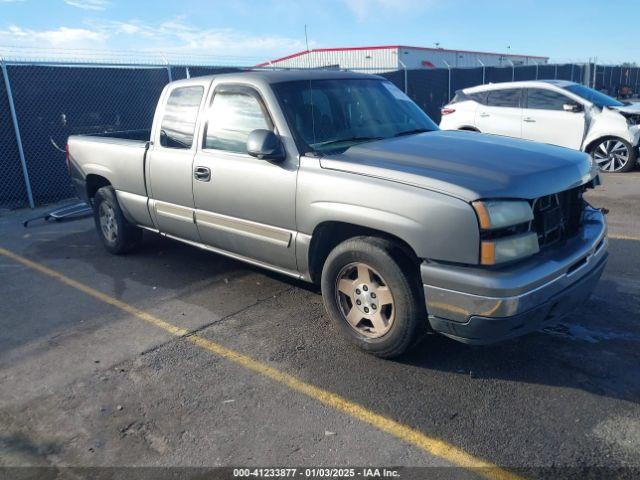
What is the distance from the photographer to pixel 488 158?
3.65 metres

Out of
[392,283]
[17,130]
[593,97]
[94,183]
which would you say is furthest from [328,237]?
[593,97]

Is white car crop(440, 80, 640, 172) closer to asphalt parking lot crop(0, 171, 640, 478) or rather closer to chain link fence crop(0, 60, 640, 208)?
chain link fence crop(0, 60, 640, 208)

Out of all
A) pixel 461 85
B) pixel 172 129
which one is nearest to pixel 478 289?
pixel 172 129

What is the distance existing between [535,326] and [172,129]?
3661 millimetres

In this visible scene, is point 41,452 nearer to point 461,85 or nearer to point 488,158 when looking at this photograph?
point 488,158

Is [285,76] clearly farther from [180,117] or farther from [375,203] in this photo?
[375,203]

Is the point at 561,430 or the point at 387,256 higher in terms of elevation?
the point at 387,256

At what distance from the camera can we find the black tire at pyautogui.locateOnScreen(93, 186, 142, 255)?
20.2ft

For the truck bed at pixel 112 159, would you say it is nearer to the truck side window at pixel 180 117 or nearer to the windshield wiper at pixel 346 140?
the truck side window at pixel 180 117

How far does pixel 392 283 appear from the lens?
347 cm

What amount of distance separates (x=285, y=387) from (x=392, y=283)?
37.7 inches

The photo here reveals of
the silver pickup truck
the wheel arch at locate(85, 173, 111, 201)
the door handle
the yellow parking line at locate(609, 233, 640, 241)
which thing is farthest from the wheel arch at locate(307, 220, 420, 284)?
the yellow parking line at locate(609, 233, 640, 241)

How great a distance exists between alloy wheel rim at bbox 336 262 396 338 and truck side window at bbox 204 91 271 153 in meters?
1.37

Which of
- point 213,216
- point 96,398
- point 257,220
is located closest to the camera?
point 96,398
